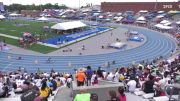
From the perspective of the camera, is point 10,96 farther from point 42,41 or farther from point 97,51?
point 42,41

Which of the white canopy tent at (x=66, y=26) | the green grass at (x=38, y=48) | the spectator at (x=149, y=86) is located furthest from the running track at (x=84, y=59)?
the spectator at (x=149, y=86)

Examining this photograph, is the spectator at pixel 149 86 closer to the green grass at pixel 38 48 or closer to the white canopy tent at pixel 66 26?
the green grass at pixel 38 48

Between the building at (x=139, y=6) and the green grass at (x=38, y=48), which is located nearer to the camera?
the green grass at (x=38, y=48)

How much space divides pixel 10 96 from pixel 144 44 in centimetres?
2903

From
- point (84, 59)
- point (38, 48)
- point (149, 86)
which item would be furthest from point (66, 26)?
point (149, 86)

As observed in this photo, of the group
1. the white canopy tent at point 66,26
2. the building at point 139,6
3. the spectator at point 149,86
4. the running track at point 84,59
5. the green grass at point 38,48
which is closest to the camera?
the spectator at point 149,86

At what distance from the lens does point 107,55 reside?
3303 centimetres

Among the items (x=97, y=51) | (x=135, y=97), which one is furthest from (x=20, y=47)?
(x=135, y=97)

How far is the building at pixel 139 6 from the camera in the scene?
243ft

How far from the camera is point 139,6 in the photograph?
76562 mm

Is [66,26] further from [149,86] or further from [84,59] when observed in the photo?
[149,86]

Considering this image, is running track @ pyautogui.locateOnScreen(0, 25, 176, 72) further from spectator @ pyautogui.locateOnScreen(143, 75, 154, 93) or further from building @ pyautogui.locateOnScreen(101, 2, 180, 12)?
building @ pyautogui.locateOnScreen(101, 2, 180, 12)

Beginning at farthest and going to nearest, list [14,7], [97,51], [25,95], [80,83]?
[14,7]
[97,51]
[80,83]
[25,95]

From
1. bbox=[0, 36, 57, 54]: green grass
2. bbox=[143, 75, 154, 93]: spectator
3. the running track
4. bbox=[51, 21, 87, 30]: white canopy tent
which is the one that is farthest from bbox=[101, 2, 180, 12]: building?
bbox=[143, 75, 154, 93]: spectator
